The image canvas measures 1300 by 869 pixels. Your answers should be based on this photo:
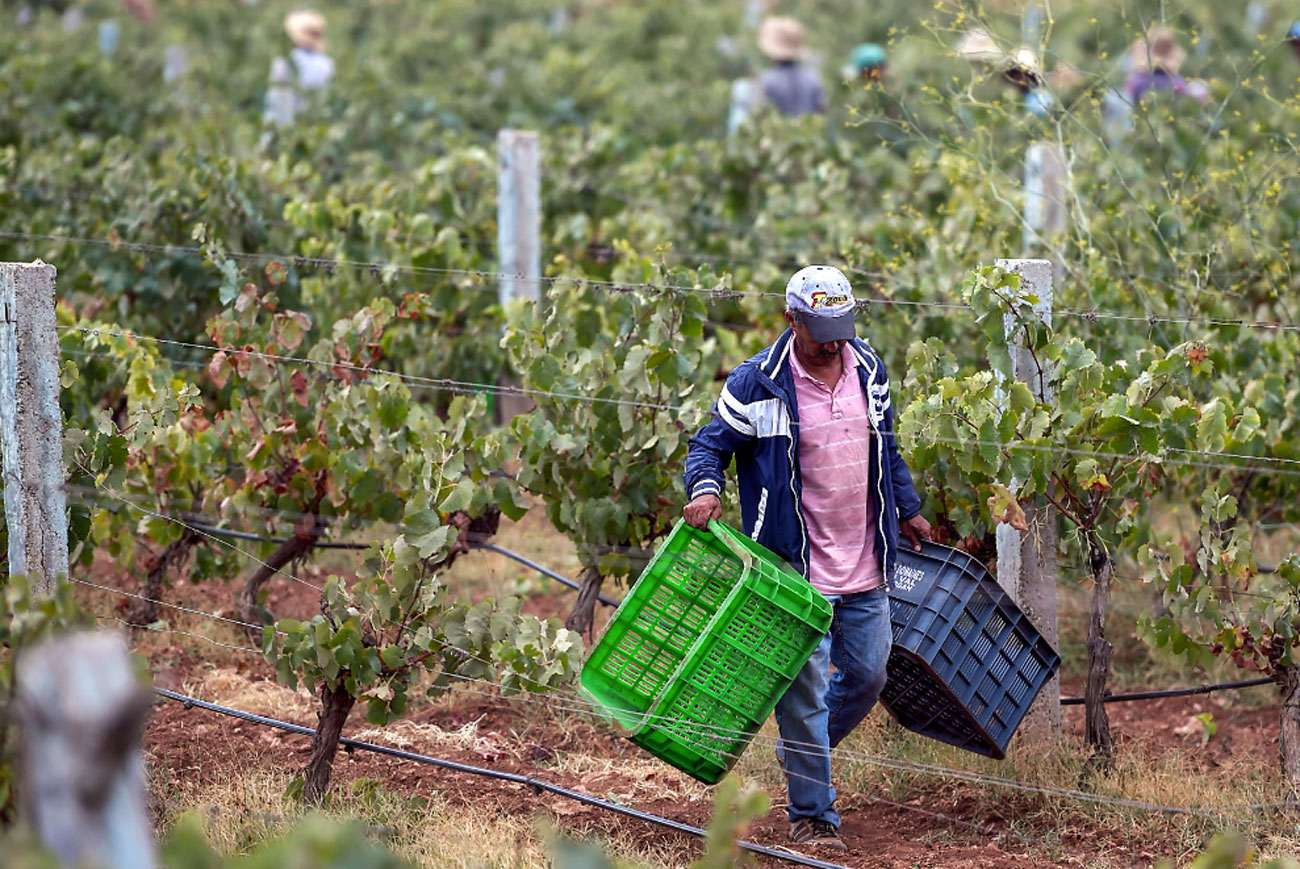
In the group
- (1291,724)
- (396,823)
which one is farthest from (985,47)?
(396,823)

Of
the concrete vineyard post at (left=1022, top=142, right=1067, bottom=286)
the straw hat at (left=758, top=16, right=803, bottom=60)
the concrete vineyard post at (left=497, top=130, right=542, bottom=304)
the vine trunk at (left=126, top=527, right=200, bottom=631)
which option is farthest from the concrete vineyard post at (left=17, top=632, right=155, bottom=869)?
the straw hat at (left=758, top=16, right=803, bottom=60)

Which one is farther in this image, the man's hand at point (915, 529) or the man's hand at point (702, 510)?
the man's hand at point (915, 529)

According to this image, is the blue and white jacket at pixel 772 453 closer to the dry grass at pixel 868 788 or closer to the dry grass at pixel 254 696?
the dry grass at pixel 868 788

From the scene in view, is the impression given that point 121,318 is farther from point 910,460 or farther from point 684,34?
point 684,34

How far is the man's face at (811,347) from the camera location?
12.9ft

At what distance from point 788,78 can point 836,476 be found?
879cm

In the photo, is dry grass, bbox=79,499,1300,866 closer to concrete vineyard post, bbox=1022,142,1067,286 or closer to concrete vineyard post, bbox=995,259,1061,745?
concrete vineyard post, bbox=995,259,1061,745

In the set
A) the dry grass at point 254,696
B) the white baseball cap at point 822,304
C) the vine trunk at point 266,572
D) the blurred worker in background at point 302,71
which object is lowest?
the dry grass at point 254,696

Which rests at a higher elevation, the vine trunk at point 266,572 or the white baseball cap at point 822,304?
the white baseball cap at point 822,304

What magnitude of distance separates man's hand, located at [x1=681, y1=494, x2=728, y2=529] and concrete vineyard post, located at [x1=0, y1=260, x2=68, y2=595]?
67.7 inches

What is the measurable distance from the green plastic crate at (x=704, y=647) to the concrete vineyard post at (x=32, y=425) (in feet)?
4.94

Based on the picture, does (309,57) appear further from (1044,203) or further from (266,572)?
(266,572)

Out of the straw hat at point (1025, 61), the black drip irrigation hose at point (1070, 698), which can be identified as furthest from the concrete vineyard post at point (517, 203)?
the straw hat at point (1025, 61)

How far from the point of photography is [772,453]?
13.0 feet
